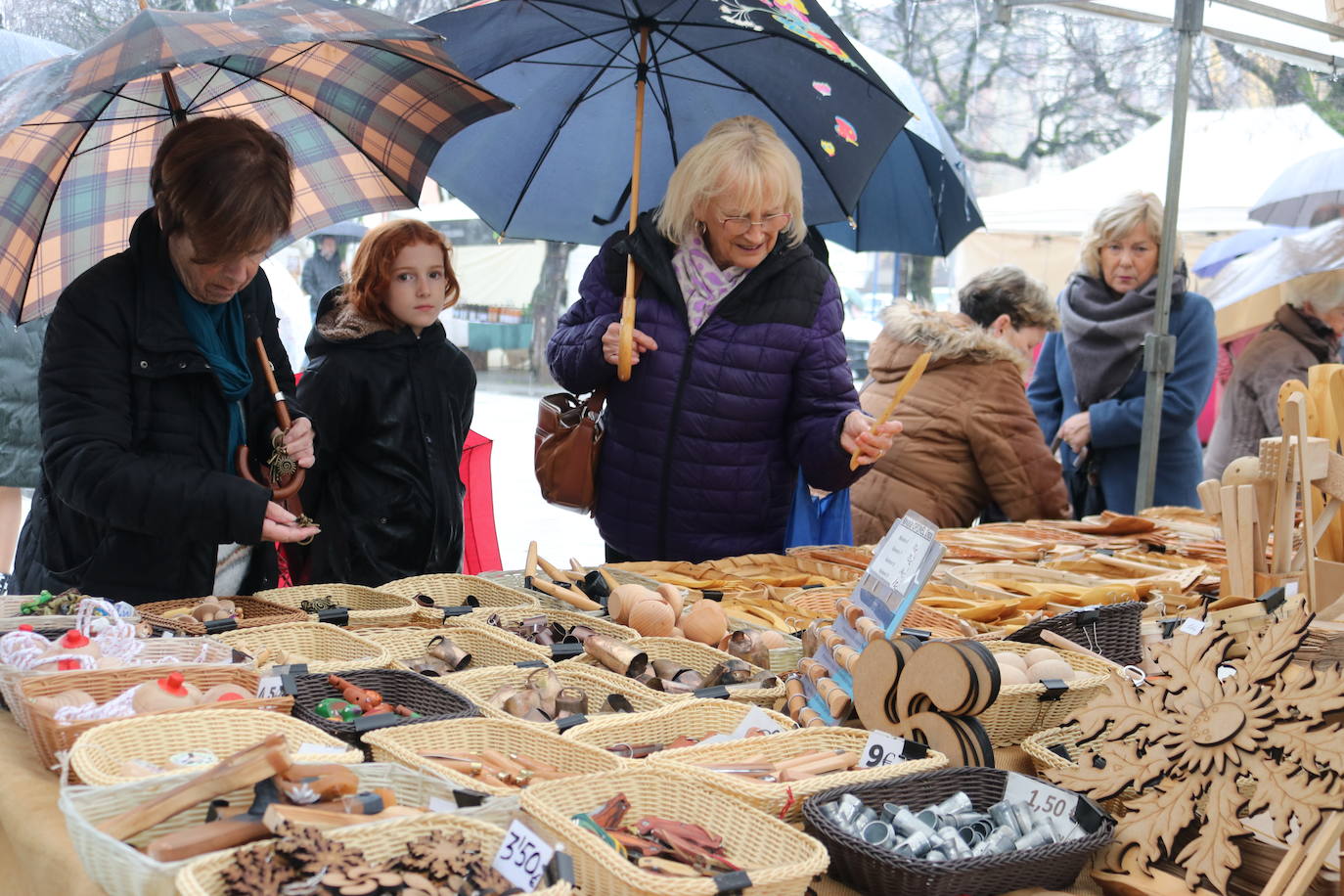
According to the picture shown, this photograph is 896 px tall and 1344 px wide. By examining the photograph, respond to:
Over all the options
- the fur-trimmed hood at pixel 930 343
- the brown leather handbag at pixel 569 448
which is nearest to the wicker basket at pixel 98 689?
the brown leather handbag at pixel 569 448

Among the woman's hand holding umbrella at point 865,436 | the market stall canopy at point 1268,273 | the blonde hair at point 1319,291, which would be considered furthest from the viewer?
the market stall canopy at point 1268,273

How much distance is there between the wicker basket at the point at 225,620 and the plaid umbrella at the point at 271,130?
0.75 metres

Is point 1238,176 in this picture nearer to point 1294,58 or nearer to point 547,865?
point 1294,58

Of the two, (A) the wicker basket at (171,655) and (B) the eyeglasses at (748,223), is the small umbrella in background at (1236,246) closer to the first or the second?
(B) the eyeglasses at (748,223)

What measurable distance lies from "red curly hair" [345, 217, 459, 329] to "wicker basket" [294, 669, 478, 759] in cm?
132

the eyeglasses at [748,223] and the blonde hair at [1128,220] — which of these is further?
the blonde hair at [1128,220]

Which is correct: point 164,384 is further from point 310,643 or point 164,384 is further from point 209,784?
point 209,784

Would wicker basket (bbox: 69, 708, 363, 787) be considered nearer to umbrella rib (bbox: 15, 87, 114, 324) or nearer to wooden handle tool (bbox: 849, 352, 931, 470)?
wooden handle tool (bbox: 849, 352, 931, 470)

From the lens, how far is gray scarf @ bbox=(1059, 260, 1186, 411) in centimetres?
411

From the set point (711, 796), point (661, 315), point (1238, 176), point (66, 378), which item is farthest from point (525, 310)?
point (711, 796)

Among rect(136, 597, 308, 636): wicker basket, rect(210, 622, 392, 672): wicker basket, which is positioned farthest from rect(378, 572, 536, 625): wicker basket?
rect(210, 622, 392, 672): wicker basket

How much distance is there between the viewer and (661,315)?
2916 millimetres

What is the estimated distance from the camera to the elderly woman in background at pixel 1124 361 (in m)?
4.07

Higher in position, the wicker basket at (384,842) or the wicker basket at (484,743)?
the wicker basket at (384,842)
